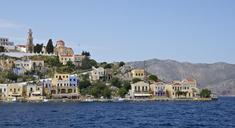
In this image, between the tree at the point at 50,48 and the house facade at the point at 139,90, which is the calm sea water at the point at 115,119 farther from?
the tree at the point at 50,48

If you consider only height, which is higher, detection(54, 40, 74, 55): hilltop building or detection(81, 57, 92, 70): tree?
detection(54, 40, 74, 55): hilltop building

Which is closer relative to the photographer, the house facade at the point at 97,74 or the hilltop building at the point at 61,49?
the house facade at the point at 97,74

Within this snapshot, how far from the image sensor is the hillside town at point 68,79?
12950 cm

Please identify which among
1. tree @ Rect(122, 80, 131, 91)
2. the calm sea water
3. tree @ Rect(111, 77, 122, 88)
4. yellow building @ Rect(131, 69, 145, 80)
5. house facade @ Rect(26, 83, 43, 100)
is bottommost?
the calm sea water

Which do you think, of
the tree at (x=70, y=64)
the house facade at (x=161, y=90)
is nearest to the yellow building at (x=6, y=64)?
the tree at (x=70, y=64)

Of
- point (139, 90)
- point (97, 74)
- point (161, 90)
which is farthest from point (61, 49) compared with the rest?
point (161, 90)

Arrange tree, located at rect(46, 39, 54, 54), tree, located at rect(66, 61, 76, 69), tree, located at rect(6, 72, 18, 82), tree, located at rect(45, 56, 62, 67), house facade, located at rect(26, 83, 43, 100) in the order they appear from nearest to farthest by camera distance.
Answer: house facade, located at rect(26, 83, 43, 100) → tree, located at rect(6, 72, 18, 82) → tree, located at rect(45, 56, 62, 67) → tree, located at rect(66, 61, 76, 69) → tree, located at rect(46, 39, 54, 54)

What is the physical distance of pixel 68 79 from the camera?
13138 centimetres

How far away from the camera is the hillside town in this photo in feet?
425

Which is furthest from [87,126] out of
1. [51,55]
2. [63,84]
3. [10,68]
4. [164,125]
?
[51,55]

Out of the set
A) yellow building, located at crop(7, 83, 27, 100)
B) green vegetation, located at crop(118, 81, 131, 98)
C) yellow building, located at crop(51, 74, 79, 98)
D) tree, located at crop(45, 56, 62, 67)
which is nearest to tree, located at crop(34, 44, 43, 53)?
tree, located at crop(45, 56, 62, 67)

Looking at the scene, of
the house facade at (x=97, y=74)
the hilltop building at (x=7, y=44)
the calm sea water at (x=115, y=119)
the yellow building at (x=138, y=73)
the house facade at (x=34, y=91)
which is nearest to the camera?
the calm sea water at (x=115, y=119)

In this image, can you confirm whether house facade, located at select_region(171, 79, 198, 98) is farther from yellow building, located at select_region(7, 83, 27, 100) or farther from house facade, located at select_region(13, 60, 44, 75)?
yellow building, located at select_region(7, 83, 27, 100)

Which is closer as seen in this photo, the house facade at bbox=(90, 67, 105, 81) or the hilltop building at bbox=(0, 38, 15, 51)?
the house facade at bbox=(90, 67, 105, 81)
